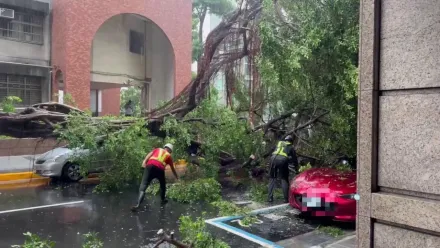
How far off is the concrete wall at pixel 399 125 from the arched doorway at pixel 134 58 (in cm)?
1827

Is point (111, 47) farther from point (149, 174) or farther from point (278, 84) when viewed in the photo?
point (278, 84)

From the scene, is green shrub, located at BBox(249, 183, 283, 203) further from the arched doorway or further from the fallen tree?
the arched doorway

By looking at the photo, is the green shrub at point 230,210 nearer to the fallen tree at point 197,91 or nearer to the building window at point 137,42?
the fallen tree at point 197,91

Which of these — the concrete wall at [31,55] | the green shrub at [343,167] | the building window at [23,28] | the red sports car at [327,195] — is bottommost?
the red sports car at [327,195]

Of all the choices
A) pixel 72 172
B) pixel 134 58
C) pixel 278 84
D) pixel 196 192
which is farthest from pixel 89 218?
pixel 134 58

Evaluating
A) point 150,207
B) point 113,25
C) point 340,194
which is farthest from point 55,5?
point 340,194

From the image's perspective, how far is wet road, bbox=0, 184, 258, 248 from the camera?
6.51 m

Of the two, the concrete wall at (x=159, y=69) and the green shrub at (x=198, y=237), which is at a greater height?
the concrete wall at (x=159, y=69)

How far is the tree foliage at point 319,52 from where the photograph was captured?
747cm

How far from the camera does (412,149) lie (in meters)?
3.45

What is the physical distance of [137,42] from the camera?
2267cm

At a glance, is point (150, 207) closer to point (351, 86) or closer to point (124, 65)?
point (351, 86)

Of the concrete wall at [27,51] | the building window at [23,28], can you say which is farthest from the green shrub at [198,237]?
the building window at [23,28]

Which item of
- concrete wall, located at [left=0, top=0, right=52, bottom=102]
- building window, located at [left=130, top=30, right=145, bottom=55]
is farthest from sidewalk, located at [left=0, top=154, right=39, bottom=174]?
building window, located at [left=130, top=30, right=145, bottom=55]
